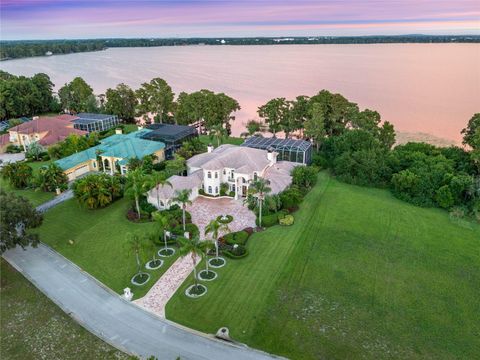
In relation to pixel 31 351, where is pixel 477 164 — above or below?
above

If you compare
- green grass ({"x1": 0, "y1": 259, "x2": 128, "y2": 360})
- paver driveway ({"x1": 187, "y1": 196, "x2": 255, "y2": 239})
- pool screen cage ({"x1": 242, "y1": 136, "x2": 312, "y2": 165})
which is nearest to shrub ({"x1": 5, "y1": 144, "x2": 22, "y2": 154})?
paver driveway ({"x1": 187, "y1": 196, "x2": 255, "y2": 239})

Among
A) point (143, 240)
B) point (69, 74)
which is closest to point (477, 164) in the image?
point (143, 240)

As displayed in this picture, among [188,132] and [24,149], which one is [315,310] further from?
[24,149]

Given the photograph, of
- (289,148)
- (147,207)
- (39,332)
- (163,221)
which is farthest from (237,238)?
(289,148)

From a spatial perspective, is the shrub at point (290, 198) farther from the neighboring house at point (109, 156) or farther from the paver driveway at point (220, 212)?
the neighboring house at point (109, 156)

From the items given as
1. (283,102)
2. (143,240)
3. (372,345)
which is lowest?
(372,345)

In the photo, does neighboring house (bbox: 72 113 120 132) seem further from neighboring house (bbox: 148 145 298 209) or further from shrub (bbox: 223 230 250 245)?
shrub (bbox: 223 230 250 245)
